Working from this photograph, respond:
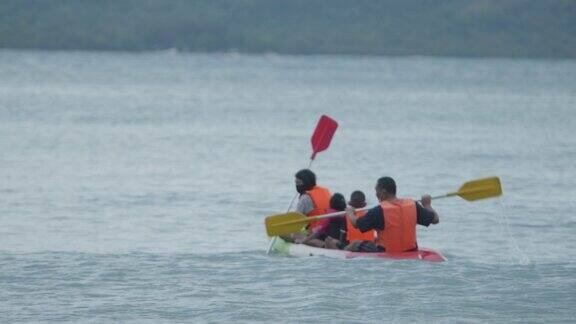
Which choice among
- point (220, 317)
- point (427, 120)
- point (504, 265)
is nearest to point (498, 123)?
point (427, 120)

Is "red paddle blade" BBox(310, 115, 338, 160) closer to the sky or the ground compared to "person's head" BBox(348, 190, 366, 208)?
closer to the sky

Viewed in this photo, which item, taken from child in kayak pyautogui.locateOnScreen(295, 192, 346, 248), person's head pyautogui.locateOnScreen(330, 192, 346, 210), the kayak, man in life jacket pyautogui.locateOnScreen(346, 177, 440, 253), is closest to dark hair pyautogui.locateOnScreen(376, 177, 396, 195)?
man in life jacket pyautogui.locateOnScreen(346, 177, 440, 253)

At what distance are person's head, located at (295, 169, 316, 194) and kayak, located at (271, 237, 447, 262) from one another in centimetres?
A: 80

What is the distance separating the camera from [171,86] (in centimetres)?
12975

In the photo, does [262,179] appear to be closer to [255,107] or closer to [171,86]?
[255,107]

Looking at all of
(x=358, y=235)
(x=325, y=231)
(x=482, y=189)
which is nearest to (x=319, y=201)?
(x=325, y=231)

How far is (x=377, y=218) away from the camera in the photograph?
63.0 ft

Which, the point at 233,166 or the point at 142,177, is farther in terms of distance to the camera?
the point at 233,166

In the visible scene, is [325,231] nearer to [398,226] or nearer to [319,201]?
[319,201]

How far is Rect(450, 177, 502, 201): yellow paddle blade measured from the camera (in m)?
20.9

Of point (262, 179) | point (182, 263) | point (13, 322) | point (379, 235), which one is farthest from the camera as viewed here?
point (262, 179)

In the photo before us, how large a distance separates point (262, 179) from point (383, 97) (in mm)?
74388

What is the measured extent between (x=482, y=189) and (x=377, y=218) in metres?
2.32

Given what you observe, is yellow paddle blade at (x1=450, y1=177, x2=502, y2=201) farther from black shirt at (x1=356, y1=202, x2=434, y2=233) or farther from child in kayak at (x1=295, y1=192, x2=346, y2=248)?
child in kayak at (x1=295, y1=192, x2=346, y2=248)
